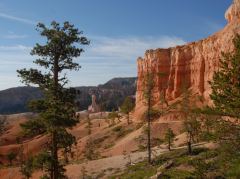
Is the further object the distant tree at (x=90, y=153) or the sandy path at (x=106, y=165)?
the distant tree at (x=90, y=153)

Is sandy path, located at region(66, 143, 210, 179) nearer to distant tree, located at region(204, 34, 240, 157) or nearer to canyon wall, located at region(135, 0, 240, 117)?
distant tree, located at region(204, 34, 240, 157)

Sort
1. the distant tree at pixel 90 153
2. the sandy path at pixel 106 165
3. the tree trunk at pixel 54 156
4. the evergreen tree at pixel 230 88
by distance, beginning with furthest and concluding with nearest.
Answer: the distant tree at pixel 90 153 < the sandy path at pixel 106 165 < the tree trunk at pixel 54 156 < the evergreen tree at pixel 230 88

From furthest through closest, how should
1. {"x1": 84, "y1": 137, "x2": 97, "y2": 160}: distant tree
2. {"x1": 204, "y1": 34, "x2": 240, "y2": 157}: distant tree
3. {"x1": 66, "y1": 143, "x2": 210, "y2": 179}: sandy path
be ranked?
{"x1": 84, "y1": 137, "x2": 97, "y2": 160}: distant tree
{"x1": 66, "y1": 143, "x2": 210, "y2": 179}: sandy path
{"x1": 204, "y1": 34, "x2": 240, "y2": 157}: distant tree

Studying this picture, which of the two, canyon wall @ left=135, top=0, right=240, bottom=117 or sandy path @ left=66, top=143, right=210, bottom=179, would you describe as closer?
sandy path @ left=66, top=143, right=210, bottom=179

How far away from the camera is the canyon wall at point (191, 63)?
240 feet

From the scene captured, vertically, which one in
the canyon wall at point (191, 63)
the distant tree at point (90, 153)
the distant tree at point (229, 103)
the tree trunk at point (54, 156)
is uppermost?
the canyon wall at point (191, 63)

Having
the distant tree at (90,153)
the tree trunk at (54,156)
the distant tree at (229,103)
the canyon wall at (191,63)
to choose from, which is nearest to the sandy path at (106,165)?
the distant tree at (90,153)

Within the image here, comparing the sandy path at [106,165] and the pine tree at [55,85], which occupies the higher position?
the pine tree at [55,85]

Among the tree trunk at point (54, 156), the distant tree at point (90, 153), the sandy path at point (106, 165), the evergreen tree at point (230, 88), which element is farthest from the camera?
the distant tree at point (90, 153)

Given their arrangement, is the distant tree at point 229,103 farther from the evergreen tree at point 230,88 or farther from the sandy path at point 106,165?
the sandy path at point 106,165

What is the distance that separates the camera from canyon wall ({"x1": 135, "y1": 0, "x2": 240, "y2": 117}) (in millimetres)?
73294

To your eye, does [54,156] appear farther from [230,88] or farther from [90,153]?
[90,153]

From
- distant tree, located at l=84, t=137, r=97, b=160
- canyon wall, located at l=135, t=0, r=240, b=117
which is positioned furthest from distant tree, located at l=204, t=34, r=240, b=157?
canyon wall, located at l=135, t=0, r=240, b=117

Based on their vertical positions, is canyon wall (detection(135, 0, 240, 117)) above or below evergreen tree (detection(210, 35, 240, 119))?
above
